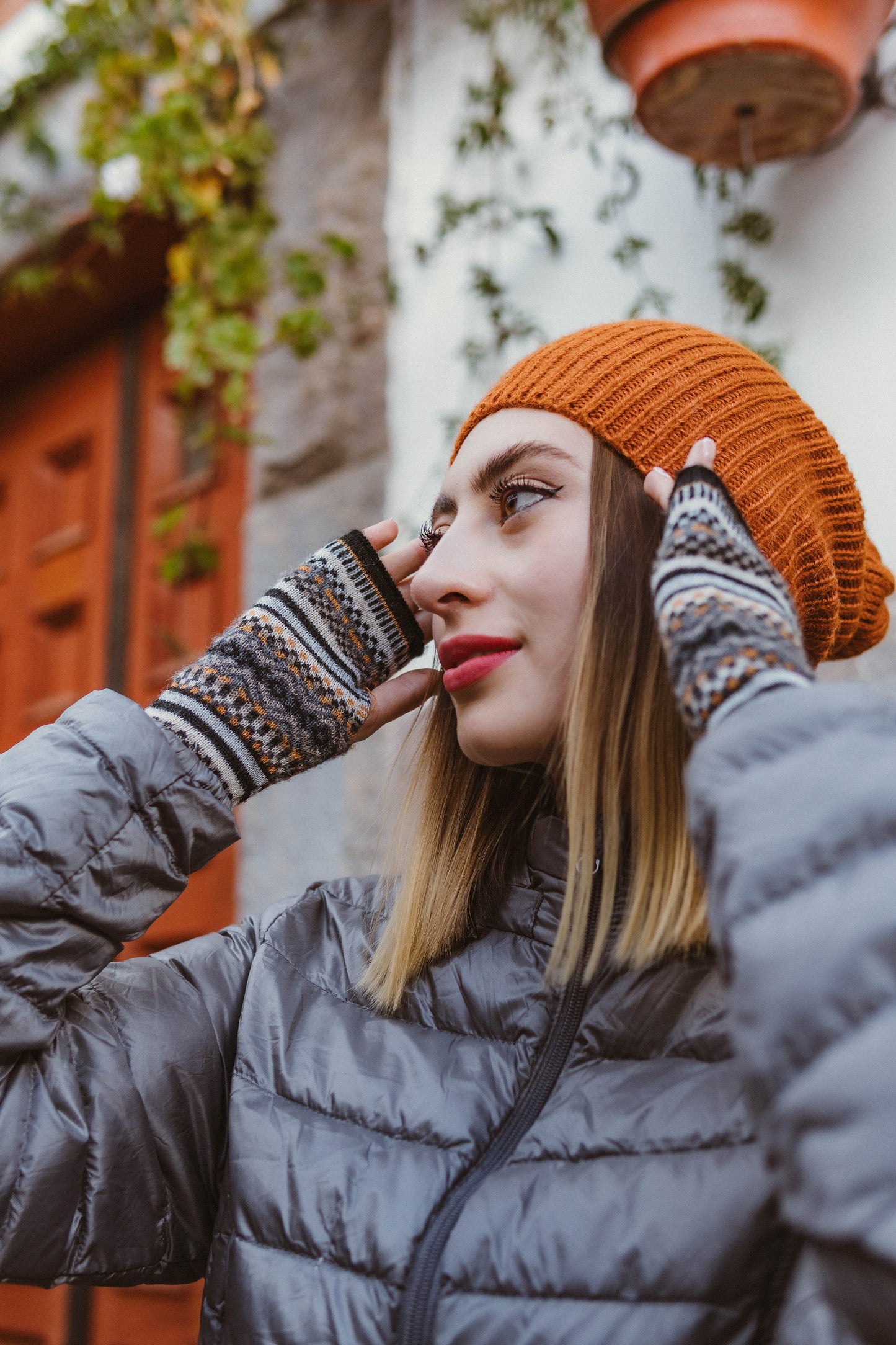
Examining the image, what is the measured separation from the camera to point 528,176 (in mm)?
2533

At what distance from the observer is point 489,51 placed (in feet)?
8.52

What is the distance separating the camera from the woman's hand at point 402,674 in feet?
5.07

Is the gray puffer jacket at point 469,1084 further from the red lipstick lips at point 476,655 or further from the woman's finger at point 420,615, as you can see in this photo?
the woman's finger at point 420,615

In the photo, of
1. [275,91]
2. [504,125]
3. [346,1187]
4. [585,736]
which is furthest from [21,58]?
[346,1187]

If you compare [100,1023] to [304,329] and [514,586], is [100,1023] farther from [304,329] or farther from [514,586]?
[304,329]

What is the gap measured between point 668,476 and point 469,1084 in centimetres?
67

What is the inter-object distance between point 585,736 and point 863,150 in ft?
4.12

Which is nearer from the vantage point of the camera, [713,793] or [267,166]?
[713,793]

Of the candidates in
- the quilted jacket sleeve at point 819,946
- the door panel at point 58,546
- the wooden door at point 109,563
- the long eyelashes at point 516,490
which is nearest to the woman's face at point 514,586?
the long eyelashes at point 516,490

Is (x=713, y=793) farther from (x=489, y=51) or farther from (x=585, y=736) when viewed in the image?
(x=489, y=51)

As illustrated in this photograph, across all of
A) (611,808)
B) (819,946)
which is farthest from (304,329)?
(819,946)

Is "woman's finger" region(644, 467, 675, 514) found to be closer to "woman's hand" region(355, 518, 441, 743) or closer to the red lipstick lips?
the red lipstick lips

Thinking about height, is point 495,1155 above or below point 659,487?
below

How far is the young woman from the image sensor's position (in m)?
0.84
